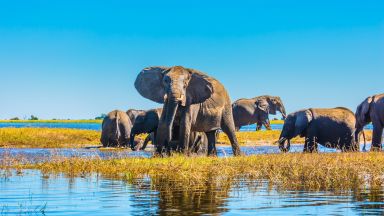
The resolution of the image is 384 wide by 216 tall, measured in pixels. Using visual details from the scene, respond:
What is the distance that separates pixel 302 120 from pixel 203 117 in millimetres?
5711

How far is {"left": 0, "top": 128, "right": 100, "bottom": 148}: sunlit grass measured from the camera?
35.9 metres

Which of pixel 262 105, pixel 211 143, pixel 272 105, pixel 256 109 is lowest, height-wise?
pixel 211 143

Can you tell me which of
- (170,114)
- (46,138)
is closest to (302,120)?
(170,114)

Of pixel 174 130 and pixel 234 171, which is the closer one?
pixel 234 171

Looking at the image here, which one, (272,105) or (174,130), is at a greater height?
(272,105)

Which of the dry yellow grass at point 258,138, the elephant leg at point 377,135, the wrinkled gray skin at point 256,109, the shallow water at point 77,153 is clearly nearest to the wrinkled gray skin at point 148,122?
the shallow water at point 77,153

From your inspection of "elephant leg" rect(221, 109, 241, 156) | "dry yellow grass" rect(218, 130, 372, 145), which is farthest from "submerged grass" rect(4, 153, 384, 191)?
"dry yellow grass" rect(218, 130, 372, 145)

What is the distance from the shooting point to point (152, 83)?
22.2m

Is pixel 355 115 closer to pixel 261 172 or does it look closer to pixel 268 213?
pixel 261 172

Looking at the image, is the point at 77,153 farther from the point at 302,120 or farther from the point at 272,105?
the point at 272,105

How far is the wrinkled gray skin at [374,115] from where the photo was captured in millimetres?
26203

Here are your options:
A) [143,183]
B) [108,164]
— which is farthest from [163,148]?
[143,183]

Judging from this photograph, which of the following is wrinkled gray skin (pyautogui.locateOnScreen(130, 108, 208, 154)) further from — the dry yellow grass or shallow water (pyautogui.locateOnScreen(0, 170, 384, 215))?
the dry yellow grass

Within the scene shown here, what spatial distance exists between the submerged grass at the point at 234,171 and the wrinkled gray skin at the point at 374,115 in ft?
25.5
